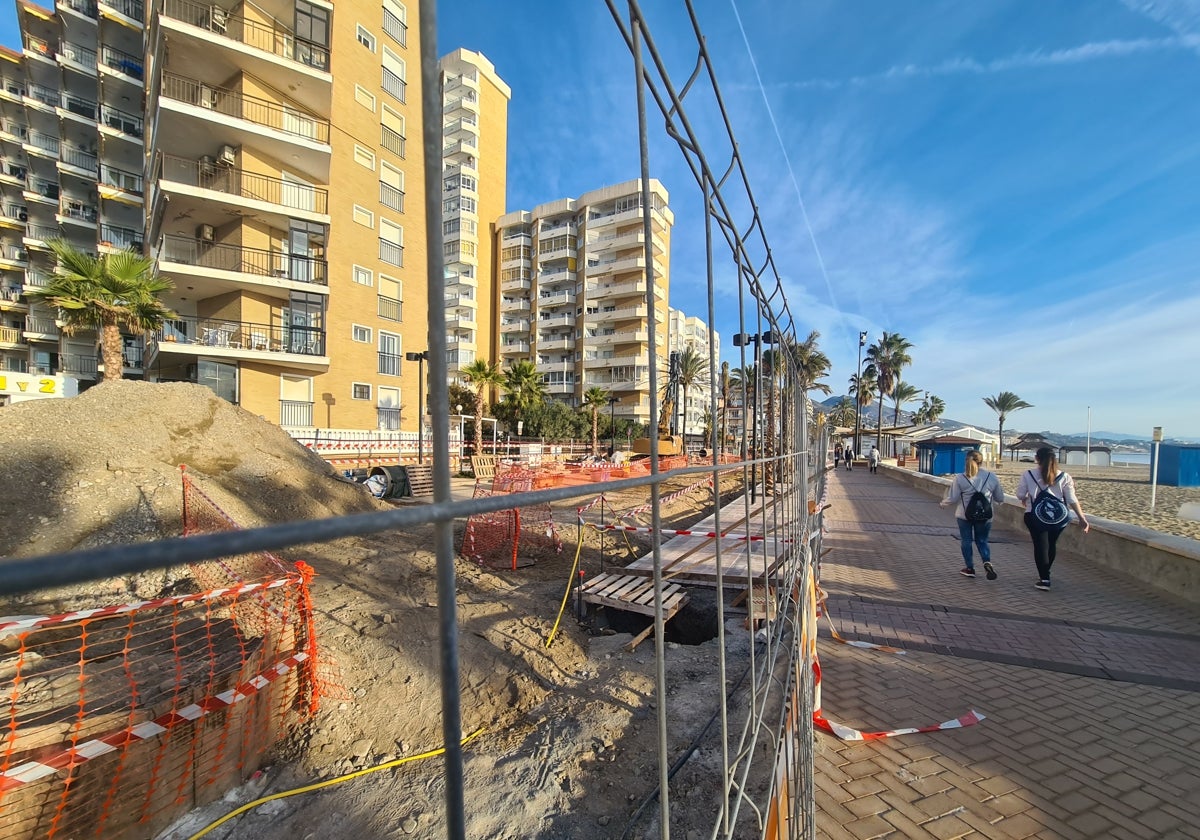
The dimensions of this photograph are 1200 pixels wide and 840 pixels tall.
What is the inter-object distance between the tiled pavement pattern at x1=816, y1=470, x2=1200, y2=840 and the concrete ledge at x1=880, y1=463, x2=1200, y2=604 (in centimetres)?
26

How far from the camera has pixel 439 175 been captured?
707 mm

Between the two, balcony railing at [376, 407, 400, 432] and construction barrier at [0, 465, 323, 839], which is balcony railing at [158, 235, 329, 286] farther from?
construction barrier at [0, 465, 323, 839]

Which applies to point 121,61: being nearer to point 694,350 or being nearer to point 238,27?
point 238,27

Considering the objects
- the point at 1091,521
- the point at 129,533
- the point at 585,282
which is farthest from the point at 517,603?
the point at 585,282

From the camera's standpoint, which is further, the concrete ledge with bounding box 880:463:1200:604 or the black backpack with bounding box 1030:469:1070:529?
the black backpack with bounding box 1030:469:1070:529

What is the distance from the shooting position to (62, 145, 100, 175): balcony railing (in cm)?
3544

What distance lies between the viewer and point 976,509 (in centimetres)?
698

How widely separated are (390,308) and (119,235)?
2072 cm

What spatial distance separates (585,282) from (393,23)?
26536 mm

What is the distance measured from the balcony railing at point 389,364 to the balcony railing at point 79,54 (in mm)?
32789

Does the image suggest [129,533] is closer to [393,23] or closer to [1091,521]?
[1091,521]

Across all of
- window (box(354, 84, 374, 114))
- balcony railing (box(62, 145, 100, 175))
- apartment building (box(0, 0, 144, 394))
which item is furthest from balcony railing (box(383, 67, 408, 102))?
balcony railing (box(62, 145, 100, 175))

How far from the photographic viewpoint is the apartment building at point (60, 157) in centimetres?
2953

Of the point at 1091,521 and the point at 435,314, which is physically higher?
the point at 435,314
